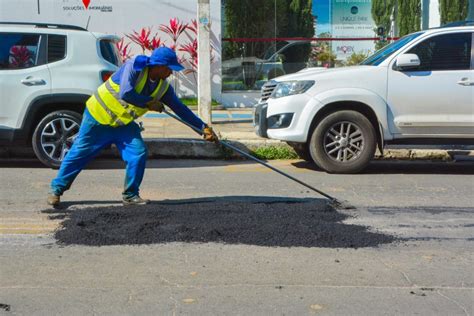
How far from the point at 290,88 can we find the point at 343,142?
0.99 metres

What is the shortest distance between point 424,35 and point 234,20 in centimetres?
792

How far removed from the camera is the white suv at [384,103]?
928 cm

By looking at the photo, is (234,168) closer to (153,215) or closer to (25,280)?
(153,215)

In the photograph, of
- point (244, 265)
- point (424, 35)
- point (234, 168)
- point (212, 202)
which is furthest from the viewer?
point (234, 168)

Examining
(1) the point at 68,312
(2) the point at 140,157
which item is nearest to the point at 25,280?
(1) the point at 68,312

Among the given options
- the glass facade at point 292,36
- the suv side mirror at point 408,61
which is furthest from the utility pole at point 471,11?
the suv side mirror at point 408,61

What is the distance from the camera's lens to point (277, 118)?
376 inches

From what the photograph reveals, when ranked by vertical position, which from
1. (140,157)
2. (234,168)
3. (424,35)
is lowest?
(234,168)

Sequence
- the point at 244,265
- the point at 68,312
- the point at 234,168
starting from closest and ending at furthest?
the point at 68,312, the point at 244,265, the point at 234,168

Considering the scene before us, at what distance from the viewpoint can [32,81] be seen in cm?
946

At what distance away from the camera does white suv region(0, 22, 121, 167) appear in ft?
31.0

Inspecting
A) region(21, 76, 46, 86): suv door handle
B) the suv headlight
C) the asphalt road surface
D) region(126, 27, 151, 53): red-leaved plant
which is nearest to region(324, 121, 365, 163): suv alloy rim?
the suv headlight

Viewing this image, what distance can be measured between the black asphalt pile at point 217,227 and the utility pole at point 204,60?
601 centimetres

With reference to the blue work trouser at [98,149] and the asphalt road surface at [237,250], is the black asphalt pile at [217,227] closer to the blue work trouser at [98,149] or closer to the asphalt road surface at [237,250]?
the asphalt road surface at [237,250]
